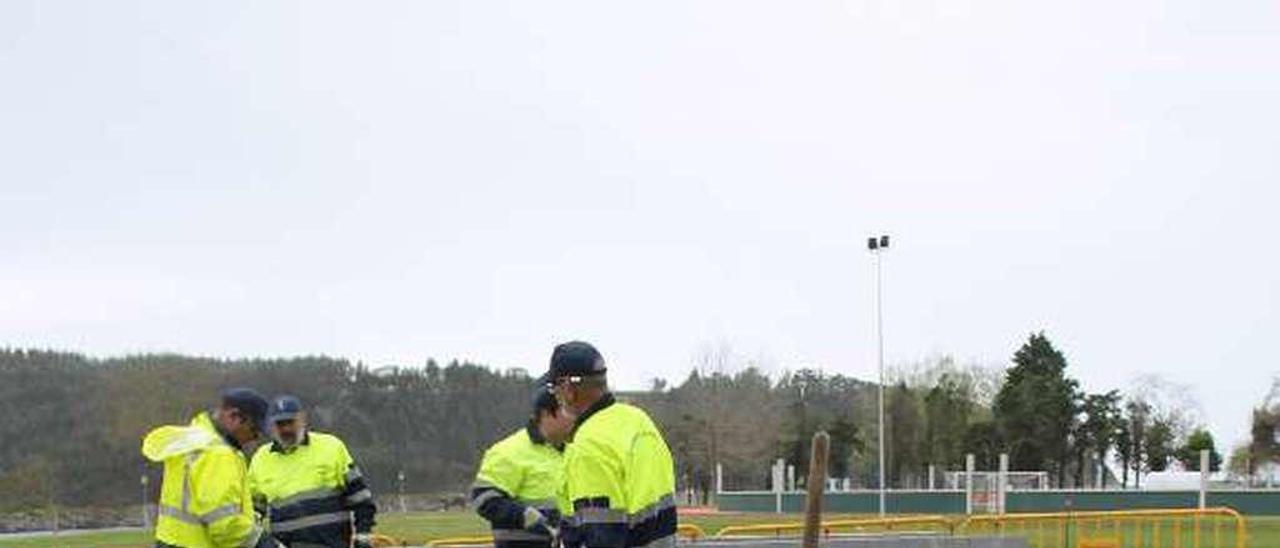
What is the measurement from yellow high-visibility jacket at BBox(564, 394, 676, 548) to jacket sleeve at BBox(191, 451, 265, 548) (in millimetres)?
2260

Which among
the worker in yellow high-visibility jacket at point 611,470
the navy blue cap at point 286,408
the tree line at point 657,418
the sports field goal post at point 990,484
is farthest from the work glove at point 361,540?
the tree line at point 657,418

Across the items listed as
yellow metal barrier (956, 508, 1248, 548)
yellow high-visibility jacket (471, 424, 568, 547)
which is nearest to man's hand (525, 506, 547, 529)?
yellow high-visibility jacket (471, 424, 568, 547)

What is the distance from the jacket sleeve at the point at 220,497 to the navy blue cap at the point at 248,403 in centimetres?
25

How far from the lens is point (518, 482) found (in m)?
8.48

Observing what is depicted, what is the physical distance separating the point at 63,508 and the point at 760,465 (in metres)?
38.5

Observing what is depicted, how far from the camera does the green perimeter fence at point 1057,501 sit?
48.7m

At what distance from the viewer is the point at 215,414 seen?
7.44 m

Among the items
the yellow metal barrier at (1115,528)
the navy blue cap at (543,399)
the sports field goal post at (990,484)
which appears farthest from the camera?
the sports field goal post at (990,484)

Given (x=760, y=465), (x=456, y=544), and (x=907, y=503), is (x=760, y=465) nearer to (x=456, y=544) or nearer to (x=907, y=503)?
(x=907, y=503)

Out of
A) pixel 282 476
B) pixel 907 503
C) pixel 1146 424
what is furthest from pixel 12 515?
pixel 282 476

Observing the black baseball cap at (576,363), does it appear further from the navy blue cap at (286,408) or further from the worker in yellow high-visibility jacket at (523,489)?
the navy blue cap at (286,408)

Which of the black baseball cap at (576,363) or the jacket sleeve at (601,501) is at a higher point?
the black baseball cap at (576,363)

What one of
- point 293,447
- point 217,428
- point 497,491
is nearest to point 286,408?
point 293,447

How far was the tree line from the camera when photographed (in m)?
79.0
